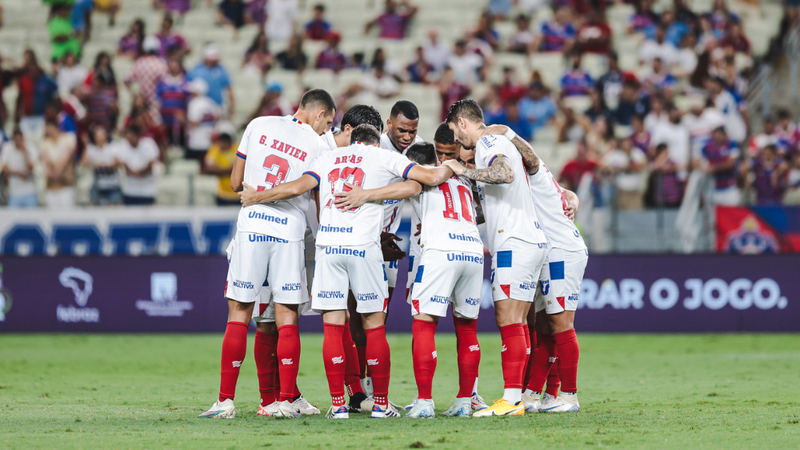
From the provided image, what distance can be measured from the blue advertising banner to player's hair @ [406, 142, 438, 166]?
23.8 ft

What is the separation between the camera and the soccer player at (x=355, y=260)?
6.92m

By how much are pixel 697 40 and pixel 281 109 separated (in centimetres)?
897

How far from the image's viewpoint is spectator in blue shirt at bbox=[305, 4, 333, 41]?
2092cm

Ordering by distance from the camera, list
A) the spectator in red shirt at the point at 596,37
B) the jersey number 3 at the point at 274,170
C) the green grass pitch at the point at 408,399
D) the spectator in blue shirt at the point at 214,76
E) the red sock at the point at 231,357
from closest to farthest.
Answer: the green grass pitch at the point at 408,399, the red sock at the point at 231,357, the jersey number 3 at the point at 274,170, the spectator in blue shirt at the point at 214,76, the spectator in red shirt at the point at 596,37

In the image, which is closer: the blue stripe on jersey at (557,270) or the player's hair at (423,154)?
the player's hair at (423,154)

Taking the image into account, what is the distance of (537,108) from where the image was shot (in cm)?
1812

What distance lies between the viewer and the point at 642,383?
941 centimetres

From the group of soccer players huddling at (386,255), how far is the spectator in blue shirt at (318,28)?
45.5ft

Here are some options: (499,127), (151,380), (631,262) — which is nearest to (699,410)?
(499,127)

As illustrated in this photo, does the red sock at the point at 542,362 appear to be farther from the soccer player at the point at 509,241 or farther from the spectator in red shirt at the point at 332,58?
the spectator in red shirt at the point at 332,58

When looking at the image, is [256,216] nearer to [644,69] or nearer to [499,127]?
[499,127]

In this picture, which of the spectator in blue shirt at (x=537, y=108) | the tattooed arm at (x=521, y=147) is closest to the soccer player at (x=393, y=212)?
the tattooed arm at (x=521, y=147)

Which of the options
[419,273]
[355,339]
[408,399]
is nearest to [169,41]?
[355,339]

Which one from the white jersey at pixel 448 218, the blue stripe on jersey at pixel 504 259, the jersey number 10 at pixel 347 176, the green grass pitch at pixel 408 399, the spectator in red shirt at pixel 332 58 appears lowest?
the green grass pitch at pixel 408 399
